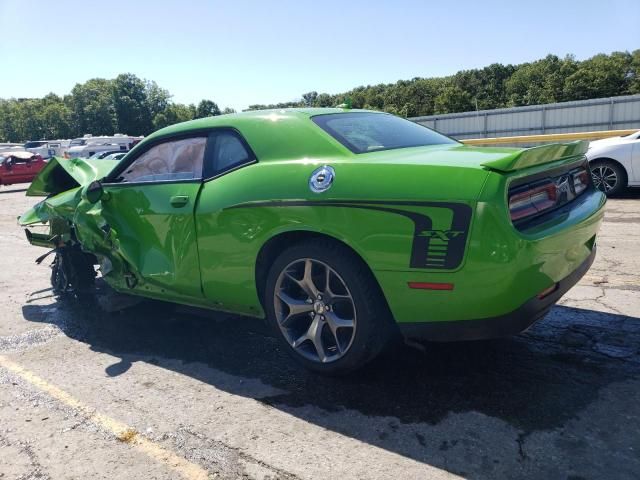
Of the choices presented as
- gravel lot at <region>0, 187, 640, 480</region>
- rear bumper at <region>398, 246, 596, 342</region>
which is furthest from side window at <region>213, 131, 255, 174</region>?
rear bumper at <region>398, 246, 596, 342</region>

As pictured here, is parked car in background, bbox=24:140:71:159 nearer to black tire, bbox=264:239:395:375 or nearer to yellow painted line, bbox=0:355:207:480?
yellow painted line, bbox=0:355:207:480

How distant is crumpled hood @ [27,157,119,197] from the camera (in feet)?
16.6

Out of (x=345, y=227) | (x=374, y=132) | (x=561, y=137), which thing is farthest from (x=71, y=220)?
(x=561, y=137)

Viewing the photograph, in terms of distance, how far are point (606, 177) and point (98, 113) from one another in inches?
3664

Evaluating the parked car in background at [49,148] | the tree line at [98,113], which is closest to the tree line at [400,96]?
the tree line at [98,113]

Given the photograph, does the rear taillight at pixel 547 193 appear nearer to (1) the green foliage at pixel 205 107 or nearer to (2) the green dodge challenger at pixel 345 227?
(2) the green dodge challenger at pixel 345 227

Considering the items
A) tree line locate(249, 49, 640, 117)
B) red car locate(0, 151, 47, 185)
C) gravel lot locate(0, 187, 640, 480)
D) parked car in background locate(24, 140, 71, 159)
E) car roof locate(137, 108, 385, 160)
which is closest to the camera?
gravel lot locate(0, 187, 640, 480)

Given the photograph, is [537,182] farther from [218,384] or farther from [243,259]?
[218,384]

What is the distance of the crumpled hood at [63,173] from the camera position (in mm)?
5062

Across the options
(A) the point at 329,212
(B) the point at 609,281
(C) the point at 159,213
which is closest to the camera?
(A) the point at 329,212

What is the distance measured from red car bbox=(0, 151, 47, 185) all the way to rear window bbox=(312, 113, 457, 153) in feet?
74.1

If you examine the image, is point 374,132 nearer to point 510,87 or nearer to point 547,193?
point 547,193

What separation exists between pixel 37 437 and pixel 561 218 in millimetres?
3018

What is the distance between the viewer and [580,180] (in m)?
3.59
